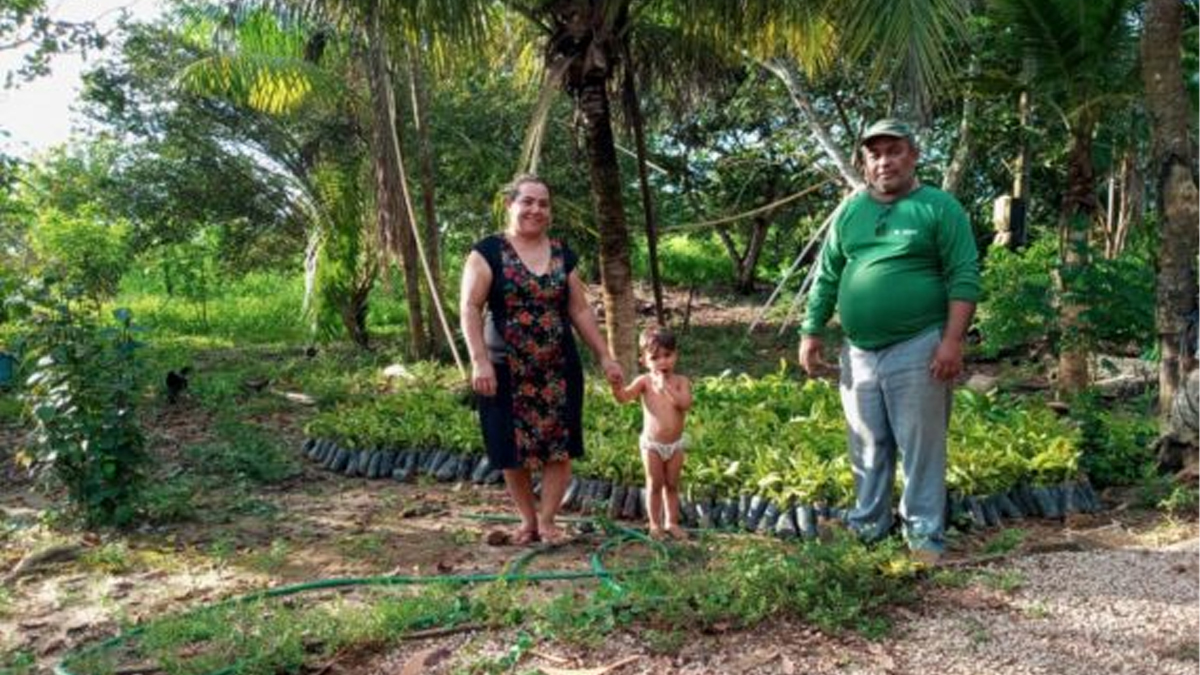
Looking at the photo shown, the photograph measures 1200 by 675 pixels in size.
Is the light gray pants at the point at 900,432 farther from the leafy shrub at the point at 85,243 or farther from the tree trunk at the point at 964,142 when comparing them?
the leafy shrub at the point at 85,243

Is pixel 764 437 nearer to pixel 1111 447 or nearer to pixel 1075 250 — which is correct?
pixel 1111 447

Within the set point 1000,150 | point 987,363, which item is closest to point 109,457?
point 987,363

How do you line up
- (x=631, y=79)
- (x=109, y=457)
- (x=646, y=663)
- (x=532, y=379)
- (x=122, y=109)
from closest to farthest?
(x=646, y=663)
(x=532, y=379)
(x=109, y=457)
(x=631, y=79)
(x=122, y=109)

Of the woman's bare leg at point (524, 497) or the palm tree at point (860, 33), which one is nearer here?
the woman's bare leg at point (524, 497)

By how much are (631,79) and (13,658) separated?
6.93m

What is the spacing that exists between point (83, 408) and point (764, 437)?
3820 millimetres

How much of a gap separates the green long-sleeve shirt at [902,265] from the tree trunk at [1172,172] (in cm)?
273

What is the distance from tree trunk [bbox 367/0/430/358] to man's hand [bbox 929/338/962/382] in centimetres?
684

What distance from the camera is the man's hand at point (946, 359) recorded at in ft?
13.2

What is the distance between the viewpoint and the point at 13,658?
3.90 m

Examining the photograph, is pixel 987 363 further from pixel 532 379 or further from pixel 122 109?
pixel 122 109

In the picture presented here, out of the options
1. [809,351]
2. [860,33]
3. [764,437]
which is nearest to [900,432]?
[809,351]

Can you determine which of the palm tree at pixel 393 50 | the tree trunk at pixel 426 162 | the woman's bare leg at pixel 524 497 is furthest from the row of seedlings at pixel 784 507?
the tree trunk at pixel 426 162

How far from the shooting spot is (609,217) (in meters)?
7.93
